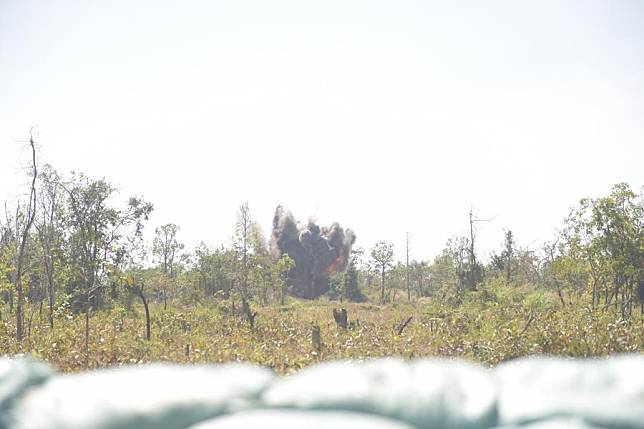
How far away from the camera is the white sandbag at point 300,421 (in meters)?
1.12

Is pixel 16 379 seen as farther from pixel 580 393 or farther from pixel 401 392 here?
pixel 580 393

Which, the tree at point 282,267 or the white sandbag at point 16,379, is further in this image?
the tree at point 282,267

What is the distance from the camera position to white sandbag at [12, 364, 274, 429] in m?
1.22

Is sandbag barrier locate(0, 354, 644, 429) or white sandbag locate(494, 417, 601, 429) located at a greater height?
sandbag barrier locate(0, 354, 644, 429)

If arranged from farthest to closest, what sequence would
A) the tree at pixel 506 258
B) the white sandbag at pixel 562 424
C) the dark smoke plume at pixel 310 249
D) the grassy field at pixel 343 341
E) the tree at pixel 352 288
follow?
the dark smoke plume at pixel 310 249 < the tree at pixel 352 288 < the tree at pixel 506 258 < the grassy field at pixel 343 341 < the white sandbag at pixel 562 424

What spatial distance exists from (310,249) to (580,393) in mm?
42113

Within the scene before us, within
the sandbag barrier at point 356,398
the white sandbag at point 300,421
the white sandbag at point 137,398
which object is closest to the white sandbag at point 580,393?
the sandbag barrier at point 356,398

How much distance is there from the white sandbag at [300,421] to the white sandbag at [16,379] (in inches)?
19.7

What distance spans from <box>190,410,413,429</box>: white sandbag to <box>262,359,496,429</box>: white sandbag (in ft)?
0.12

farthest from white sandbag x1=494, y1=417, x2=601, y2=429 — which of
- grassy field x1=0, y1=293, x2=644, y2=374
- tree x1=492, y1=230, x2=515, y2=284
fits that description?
tree x1=492, y1=230, x2=515, y2=284

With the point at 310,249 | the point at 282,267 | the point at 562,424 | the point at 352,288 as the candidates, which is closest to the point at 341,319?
the point at 562,424

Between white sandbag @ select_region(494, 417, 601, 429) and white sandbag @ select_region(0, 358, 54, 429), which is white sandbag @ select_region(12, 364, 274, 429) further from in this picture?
white sandbag @ select_region(494, 417, 601, 429)

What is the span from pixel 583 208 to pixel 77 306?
46.9 feet

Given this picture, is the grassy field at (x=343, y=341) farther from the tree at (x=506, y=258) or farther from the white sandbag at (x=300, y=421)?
the tree at (x=506, y=258)
